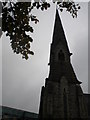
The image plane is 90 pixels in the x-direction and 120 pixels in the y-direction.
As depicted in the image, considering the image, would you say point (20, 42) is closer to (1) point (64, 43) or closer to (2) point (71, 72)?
(2) point (71, 72)

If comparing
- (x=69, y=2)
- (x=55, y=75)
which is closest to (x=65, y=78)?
(x=55, y=75)

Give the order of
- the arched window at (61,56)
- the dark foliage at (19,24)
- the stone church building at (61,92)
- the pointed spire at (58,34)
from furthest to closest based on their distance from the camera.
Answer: the pointed spire at (58,34)
the arched window at (61,56)
the stone church building at (61,92)
the dark foliage at (19,24)

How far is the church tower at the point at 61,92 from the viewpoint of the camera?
60.3ft

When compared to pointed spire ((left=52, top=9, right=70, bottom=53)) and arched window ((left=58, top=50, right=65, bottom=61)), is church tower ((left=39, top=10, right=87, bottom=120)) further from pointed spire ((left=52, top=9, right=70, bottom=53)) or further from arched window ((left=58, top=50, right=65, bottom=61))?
pointed spire ((left=52, top=9, right=70, bottom=53))

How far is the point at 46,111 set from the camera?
18.2 meters

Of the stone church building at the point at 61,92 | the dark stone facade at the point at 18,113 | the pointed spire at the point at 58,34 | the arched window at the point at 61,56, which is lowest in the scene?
the dark stone facade at the point at 18,113

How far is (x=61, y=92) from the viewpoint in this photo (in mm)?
19969

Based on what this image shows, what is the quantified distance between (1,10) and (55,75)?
690 inches

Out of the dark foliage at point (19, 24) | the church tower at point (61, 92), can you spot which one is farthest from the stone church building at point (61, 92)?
the dark foliage at point (19, 24)

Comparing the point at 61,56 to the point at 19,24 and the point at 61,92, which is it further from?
the point at 19,24

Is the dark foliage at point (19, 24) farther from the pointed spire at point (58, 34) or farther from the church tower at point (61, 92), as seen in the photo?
the pointed spire at point (58, 34)

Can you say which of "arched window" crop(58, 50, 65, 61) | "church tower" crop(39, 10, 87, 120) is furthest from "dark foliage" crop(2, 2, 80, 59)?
"arched window" crop(58, 50, 65, 61)

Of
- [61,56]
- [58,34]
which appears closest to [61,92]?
[61,56]

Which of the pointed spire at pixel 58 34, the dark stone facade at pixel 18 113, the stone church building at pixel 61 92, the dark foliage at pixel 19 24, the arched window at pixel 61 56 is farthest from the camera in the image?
the dark stone facade at pixel 18 113
